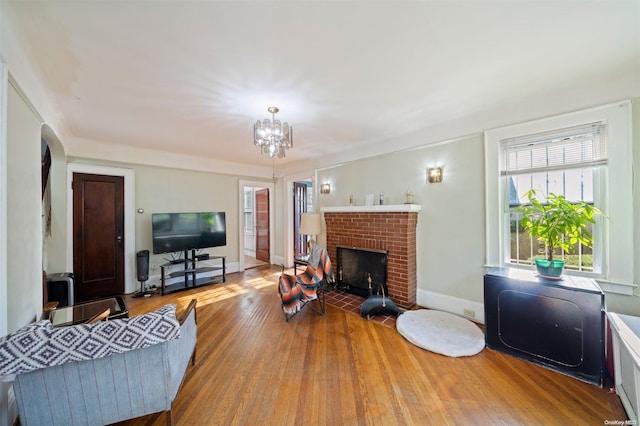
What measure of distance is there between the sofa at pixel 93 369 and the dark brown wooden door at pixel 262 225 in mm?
4793

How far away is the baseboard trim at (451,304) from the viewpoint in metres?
2.89

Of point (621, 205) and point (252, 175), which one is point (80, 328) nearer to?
point (621, 205)

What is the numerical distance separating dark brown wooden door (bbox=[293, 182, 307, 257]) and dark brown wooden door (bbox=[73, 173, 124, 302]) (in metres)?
3.34

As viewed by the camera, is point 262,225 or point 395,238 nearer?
point 395,238

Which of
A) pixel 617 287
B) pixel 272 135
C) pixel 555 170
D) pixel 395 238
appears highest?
pixel 272 135

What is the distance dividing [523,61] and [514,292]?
200 centimetres

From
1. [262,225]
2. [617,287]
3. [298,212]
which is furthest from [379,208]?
[262,225]

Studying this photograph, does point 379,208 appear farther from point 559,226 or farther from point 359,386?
point 359,386

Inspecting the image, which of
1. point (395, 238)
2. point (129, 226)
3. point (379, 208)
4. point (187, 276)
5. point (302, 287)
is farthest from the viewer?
point (187, 276)

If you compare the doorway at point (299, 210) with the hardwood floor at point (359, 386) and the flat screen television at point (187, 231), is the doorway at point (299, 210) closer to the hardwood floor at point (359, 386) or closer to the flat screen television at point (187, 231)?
the flat screen television at point (187, 231)

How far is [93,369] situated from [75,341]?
20 cm

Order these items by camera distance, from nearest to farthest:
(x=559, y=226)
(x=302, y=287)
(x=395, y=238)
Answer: (x=559, y=226) → (x=302, y=287) → (x=395, y=238)

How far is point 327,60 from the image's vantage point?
181 cm

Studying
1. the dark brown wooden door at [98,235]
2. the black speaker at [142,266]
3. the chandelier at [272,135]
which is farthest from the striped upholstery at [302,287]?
the dark brown wooden door at [98,235]
